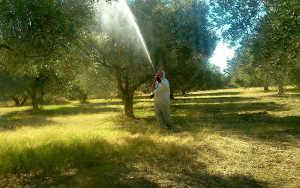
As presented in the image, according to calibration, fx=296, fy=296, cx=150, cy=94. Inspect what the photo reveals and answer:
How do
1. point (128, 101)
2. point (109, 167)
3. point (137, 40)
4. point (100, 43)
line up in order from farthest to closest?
point (128, 101) → point (137, 40) → point (100, 43) → point (109, 167)

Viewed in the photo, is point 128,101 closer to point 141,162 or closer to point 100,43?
point 100,43

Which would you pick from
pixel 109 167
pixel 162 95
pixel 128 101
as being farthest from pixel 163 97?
pixel 128 101

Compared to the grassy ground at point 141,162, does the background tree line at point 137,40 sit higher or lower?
higher

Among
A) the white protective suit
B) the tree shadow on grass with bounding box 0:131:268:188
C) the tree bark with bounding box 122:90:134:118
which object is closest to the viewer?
the tree shadow on grass with bounding box 0:131:268:188

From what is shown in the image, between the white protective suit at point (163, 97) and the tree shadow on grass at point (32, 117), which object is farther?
the tree shadow on grass at point (32, 117)

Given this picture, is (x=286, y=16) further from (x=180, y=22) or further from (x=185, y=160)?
(x=180, y=22)

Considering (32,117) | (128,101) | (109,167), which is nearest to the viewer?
(109,167)

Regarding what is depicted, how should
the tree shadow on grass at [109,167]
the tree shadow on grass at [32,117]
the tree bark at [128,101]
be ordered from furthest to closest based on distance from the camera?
1. the tree bark at [128,101]
2. the tree shadow on grass at [32,117]
3. the tree shadow on grass at [109,167]

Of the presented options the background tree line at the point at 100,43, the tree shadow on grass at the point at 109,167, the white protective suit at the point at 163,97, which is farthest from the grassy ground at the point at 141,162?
the white protective suit at the point at 163,97

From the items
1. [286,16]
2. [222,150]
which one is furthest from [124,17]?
[222,150]

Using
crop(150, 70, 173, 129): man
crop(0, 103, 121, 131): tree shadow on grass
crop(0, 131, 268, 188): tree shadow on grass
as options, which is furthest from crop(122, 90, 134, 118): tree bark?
crop(0, 131, 268, 188): tree shadow on grass

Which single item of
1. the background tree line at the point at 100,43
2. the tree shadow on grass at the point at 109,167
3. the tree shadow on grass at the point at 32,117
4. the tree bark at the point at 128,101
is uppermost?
the background tree line at the point at 100,43

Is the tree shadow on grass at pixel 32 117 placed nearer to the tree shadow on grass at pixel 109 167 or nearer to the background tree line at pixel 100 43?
the background tree line at pixel 100 43

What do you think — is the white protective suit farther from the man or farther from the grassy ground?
the grassy ground
